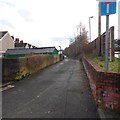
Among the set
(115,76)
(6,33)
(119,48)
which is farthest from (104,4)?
(6,33)

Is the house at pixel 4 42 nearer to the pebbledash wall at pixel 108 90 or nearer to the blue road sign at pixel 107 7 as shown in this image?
the blue road sign at pixel 107 7

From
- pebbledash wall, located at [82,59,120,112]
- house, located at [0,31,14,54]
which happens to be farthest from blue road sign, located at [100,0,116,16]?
house, located at [0,31,14,54]

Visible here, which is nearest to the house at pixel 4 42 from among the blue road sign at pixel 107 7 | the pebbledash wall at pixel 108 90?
the blue road sign at pixel 107 7

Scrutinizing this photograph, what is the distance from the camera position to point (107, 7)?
3.06m

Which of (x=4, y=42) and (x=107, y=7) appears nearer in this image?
(x=107, y=7)

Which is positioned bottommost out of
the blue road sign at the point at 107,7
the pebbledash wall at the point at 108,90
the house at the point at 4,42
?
the pebbledash wall at the point at 108,90

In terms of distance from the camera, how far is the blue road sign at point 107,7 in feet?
9.76

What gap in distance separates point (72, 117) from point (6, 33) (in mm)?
35709

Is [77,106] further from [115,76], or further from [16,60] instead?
[16,60]

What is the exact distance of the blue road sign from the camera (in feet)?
9.76

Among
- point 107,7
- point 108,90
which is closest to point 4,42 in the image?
point 107,7

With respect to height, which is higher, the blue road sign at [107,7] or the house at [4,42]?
the house at [4,42]

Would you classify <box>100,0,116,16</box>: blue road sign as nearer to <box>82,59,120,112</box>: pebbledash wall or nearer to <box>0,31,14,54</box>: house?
<box>82,59,120,112</box>: pebbledash wall

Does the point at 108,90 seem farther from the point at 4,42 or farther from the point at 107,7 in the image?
the point at 4,42
